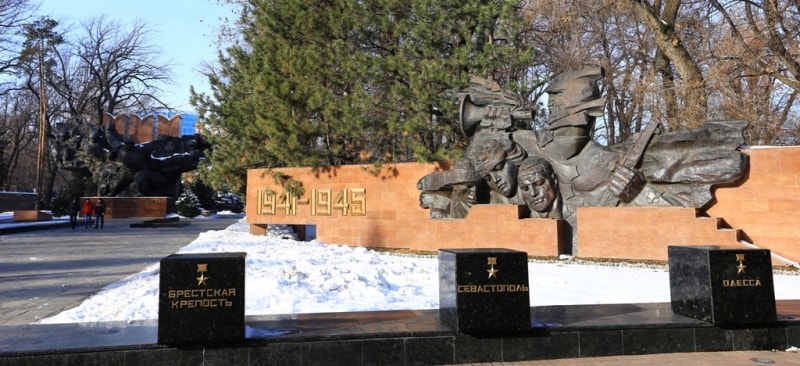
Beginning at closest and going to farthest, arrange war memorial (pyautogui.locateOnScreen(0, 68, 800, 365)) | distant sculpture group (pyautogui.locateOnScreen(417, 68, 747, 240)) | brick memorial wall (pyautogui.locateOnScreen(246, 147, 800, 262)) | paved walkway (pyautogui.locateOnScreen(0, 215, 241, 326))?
war memorial (pyautogui.locateOnScreen(0, 68, 800, 365)), paved walkway (pyautogui.locateOnScreen(0, 215, 241, 326)), brick memorial wall (pyautogui.locateOnScreen(246, 147, 800, 262)), distant sculpture group (pyautogui.locateOnScreen(417, 68, 747, 240))

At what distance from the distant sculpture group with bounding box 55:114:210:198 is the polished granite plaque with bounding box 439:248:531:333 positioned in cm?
3517

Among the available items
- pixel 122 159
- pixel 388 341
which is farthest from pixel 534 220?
pixel 122 159

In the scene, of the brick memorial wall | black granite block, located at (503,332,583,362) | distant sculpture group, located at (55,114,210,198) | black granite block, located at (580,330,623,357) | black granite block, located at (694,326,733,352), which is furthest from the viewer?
distant sculpture group, located at (55,114,210,198)

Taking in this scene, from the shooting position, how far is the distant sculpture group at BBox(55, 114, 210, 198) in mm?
36750

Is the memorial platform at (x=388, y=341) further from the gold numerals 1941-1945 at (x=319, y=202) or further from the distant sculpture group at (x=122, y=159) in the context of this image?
the distant sculpture group at (x=122, y=159)

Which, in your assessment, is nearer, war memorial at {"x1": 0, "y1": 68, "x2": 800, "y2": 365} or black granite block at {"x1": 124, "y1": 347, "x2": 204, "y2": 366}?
black granite block at {"x1": 124, "y1": 347, "x2": 204, "y2": 366}

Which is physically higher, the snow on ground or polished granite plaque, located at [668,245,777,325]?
polished granite plaque, located at [668,245,777,325]

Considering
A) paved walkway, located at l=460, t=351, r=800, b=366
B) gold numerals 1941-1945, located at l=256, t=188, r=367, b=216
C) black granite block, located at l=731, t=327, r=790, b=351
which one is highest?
gold numerals 1941-1945, located at l=256, t=188, r=367, b=216

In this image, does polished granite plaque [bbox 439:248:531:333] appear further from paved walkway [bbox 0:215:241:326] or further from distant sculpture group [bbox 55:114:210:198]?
distant sculpture group [bbox 55:114:210:198]

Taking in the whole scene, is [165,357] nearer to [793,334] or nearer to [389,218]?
[793,334]

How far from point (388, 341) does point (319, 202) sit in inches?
429

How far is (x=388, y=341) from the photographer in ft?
15.6

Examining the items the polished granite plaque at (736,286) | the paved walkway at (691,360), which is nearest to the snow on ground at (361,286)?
the polished granite plaque at (736,286)

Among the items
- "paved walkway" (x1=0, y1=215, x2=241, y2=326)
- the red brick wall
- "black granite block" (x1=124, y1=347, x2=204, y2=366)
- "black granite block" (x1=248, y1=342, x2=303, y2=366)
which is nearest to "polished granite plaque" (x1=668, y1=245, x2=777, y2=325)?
"black granite block" (x1=248, y1=342, x2=303, y2=366)
